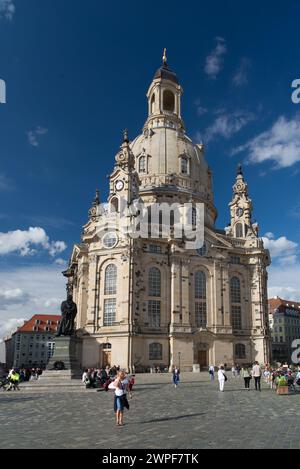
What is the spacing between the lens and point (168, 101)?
91500 millimetres

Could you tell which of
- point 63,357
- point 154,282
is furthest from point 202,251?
point 63,357

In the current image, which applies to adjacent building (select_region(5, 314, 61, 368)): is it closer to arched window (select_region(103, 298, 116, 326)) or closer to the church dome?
arched window (select_region(103, 298, 116, 326))

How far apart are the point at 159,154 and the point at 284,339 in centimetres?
5539

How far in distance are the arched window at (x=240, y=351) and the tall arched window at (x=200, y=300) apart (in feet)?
21.3

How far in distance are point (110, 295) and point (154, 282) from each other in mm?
6676

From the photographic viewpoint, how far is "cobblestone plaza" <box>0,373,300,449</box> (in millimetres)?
11727

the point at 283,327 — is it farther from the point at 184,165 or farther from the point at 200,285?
the point at 184,165

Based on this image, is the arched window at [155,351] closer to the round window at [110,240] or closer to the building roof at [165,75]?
the round window at [110,240]

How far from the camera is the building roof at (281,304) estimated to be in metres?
106

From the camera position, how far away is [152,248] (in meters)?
62.9

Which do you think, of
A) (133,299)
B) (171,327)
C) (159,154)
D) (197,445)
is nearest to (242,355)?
(171,327)

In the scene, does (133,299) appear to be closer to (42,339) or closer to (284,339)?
(42,339)

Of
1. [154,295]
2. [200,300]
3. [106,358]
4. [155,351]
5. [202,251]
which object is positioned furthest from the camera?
[202,251]
